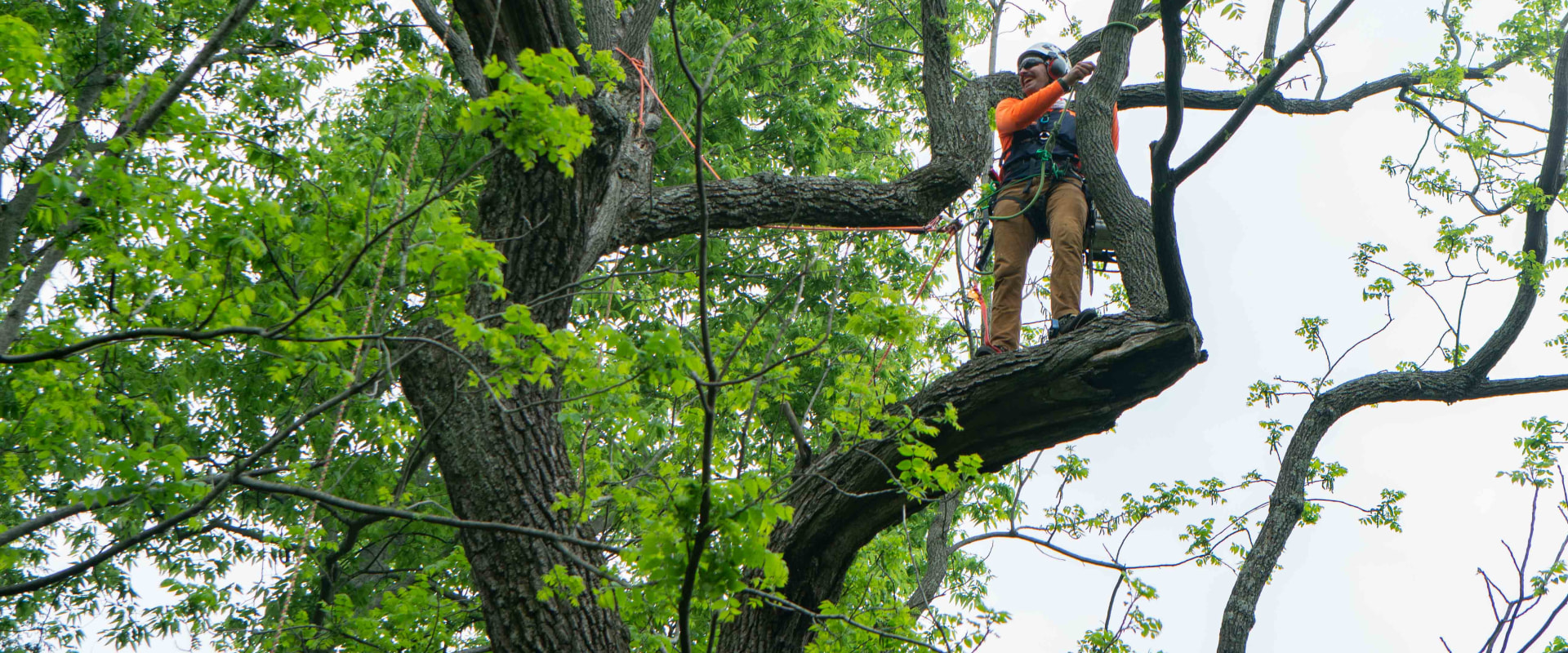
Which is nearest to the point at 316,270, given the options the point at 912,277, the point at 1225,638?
the point at 1225,638

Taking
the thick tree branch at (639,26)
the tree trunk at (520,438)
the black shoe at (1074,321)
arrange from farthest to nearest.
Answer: the thick tree branch at (639,26), the black shoe at (1074,321), the tree trunk at (520,438)

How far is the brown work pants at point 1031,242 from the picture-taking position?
15.4 ft

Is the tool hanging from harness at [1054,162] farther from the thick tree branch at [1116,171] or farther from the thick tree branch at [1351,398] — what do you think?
the thick tree branch at [1351,398]

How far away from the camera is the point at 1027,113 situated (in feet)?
15.8

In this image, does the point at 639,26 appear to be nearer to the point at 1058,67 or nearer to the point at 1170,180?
the point at 1058,67

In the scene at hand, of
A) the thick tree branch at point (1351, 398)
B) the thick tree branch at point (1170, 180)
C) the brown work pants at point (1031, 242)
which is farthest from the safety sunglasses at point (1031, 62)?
the thick tree branch at point (1351, 398)

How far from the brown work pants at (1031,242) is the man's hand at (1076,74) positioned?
428 mm

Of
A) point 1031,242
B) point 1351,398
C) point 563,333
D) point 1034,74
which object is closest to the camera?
point 563,333

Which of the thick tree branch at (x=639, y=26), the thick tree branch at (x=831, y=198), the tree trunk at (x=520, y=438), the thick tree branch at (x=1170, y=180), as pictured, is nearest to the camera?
the thick tree branch at (x=1170, y=180)

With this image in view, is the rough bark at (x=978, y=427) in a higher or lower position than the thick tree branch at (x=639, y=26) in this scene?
lower

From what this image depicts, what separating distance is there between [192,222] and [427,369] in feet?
3.23

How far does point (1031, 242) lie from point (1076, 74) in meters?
0.78

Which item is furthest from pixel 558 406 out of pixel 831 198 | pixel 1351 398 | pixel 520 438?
pixel 1351 398

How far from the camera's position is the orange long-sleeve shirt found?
15.4ft
